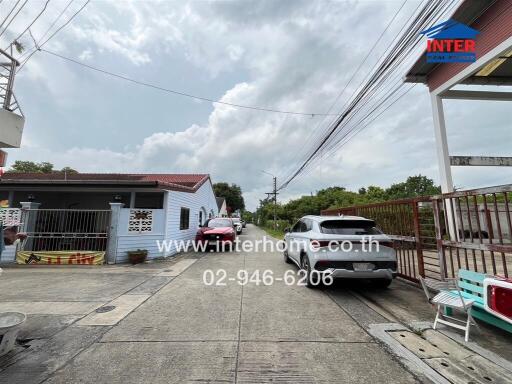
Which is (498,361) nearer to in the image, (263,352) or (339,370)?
(339,370)

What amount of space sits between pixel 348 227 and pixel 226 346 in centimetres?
357

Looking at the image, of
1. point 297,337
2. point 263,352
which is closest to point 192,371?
point 263,352

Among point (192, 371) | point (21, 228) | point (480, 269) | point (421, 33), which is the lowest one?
point (192, 371)

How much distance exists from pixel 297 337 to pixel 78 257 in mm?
9005

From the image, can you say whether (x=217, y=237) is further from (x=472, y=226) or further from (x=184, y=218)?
(x=472, y=226)

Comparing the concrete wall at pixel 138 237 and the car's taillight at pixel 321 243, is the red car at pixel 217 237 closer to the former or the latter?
the concrete wall at pixel 138 237

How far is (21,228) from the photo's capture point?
931 cm

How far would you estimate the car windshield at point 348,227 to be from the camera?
539 cm

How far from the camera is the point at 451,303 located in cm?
344

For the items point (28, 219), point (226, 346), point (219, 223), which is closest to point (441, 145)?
point (226, 346)

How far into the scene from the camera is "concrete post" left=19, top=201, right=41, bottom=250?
9423mm

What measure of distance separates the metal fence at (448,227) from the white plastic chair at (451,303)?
1.93 feet

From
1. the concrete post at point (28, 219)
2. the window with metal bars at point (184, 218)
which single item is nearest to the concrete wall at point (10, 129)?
the concrete post at point (28, 219)

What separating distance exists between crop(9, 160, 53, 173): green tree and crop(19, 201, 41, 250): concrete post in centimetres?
3270
